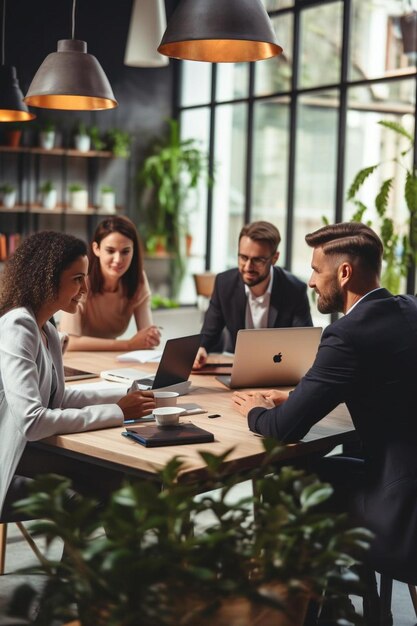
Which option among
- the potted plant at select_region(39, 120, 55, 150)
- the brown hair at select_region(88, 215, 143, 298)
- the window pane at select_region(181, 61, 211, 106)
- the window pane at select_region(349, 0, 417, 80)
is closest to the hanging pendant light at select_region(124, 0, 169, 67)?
the potted plant at select_region(39, 120, 55, 150)

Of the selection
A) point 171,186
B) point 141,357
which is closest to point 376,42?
point 171,186

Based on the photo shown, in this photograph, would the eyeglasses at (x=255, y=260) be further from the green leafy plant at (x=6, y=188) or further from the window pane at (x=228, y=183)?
the window pane at (x=228, y=183)

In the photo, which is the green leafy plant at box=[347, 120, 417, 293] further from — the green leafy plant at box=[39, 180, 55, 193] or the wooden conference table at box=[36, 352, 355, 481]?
the green leafy plant at box=[39, 180, 55, 193]

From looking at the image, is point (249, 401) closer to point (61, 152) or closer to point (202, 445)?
point (202, 445)

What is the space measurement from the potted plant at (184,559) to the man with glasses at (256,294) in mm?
2792

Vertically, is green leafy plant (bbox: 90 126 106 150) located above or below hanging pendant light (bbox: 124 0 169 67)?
below

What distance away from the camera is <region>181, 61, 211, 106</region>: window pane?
8.80 metres

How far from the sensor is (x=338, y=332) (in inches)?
95.8

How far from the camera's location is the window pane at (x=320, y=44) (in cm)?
736

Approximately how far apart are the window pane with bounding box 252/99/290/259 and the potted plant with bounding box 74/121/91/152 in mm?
1645

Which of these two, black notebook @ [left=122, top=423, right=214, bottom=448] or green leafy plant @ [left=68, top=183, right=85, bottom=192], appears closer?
black notebook @ [left=122, top=423, right=214, bottom=448]

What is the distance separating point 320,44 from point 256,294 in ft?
13.2

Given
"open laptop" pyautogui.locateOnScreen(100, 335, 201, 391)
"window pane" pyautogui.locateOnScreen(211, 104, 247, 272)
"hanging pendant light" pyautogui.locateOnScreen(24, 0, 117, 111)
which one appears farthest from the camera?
"window pane" pyautogui.locateOnScreen(211, 104, 247, 272)

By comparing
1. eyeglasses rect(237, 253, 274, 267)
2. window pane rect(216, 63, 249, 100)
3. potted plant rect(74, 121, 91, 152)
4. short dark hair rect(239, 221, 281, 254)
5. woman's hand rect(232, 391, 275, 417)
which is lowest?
woman's hand rect(232, 391, 275, 417)
